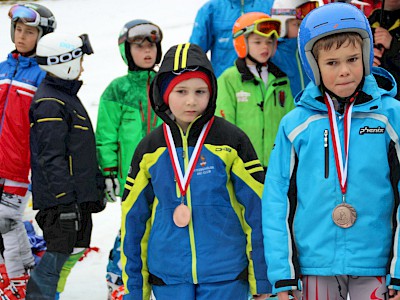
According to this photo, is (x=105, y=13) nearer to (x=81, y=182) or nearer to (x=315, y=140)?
(x=81, y=182)

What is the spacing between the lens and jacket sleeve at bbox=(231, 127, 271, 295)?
3795mm

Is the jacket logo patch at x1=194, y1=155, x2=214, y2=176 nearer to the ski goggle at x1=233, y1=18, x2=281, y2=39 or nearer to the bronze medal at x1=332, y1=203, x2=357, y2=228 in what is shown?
the bronze medal at x1=332, y1=203, x2=357, y2=228

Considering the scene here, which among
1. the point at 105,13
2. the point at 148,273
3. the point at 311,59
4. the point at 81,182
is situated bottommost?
the point at 148,273

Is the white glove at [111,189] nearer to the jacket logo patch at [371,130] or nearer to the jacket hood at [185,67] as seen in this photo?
the jacket hood at [185,67]

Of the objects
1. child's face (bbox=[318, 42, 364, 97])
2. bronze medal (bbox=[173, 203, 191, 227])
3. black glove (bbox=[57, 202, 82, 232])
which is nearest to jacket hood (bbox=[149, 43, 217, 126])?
bronze medal (bbox=[173, 203, 191, 227])

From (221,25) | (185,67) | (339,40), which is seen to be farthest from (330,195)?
(221,25)

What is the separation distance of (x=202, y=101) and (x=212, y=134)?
18 centimetres

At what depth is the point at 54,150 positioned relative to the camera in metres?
5.12

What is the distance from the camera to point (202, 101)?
390 centimetres

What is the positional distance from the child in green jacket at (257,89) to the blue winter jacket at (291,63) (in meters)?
0.36

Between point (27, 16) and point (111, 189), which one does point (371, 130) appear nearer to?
point (111, 189)

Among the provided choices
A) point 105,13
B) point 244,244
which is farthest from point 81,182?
point 105,13

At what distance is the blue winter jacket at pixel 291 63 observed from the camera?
6254mm

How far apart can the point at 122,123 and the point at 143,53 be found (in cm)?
59
